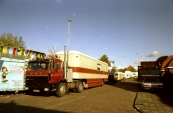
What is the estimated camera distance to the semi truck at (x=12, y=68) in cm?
1348

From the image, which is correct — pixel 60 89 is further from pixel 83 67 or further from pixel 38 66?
pixel 83 67

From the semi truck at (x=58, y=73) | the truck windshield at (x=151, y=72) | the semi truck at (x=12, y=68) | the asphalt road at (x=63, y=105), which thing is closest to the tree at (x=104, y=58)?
the truck windshield at (x=151, y=72)

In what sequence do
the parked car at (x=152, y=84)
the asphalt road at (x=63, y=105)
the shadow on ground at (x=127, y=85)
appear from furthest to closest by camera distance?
the shadow on ground at (x=127, y=85) < the parked car at (x=152, y=84) < the asphalt road at (x=63, y=105)

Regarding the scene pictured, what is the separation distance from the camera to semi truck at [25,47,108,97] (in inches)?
489

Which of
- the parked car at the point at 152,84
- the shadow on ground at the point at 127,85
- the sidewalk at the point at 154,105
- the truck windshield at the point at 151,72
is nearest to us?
the sidewalk at the point at 154,105

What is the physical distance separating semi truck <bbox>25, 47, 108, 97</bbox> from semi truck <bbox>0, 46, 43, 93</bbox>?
4.24ft

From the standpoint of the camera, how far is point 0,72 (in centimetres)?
1329

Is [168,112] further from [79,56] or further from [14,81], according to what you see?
[14,81]

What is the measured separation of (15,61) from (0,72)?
1609 mm

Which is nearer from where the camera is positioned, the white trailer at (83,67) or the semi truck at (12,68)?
the semi truck at (12,68)

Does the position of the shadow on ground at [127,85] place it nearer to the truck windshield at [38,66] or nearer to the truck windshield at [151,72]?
the truck windshield at [151,72]

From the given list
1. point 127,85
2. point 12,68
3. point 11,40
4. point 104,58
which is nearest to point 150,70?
point 127,85

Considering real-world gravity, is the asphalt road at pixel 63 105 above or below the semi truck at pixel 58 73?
below

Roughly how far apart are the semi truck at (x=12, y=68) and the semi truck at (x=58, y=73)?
50.9 inches
